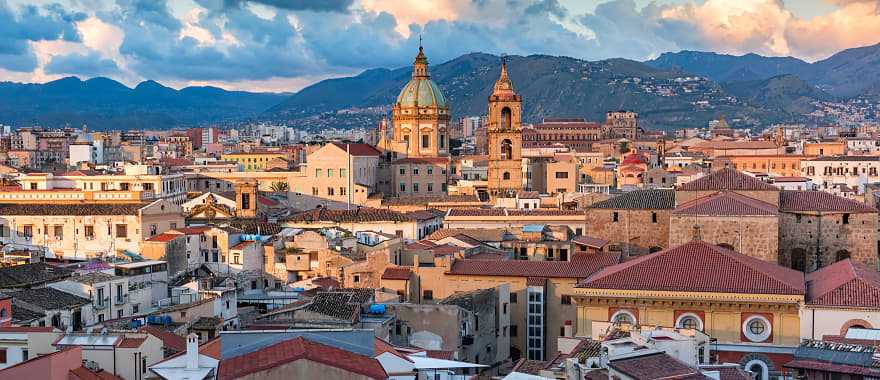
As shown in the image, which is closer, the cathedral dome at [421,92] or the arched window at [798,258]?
the arched window at [798,258]

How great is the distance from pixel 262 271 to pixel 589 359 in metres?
23.2

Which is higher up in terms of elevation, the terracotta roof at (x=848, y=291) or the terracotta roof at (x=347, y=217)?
the terracotta roof at (x=347, y=217)

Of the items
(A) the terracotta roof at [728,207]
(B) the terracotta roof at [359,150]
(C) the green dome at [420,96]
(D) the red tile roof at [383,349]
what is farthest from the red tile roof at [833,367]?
(C) the green dome at [420,96]

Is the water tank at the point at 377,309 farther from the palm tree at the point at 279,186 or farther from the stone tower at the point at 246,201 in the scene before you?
the palm tree at the point at 279,186

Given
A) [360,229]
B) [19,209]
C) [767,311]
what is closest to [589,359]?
[767,311]

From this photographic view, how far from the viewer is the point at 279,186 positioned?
8306cm

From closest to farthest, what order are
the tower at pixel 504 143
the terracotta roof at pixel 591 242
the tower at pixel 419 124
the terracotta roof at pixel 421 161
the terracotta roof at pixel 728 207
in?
the terracotta roof at pixel 728 207, the terracotta roof at pixel 591 242, the tower at pixel 504 143, the terracotta roof at pixel 421 161, the tower at pixel 419 124

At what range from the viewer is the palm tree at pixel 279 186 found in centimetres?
8219

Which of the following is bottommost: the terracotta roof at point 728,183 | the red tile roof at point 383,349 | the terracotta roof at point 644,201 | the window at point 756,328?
the window at point 756,328

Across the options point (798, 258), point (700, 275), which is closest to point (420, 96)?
point (798, 258)

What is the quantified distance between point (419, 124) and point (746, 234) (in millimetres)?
52513

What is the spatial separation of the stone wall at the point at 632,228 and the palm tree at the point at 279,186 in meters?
38.0

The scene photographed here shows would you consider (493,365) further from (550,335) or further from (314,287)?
(314,287)

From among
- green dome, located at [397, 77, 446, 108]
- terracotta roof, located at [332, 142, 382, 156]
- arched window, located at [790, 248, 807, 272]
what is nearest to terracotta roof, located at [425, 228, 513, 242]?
arched window, located at [790, 248, 807, 272]
